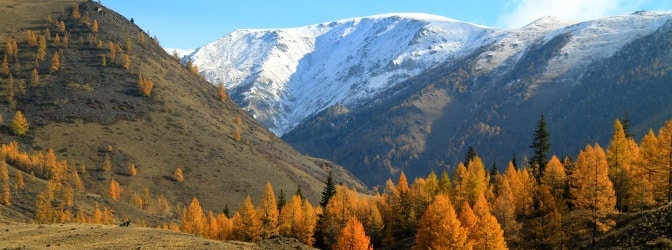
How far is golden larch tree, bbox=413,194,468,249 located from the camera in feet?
241

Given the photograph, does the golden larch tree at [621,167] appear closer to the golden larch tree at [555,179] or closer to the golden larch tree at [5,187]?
the golden larch tree at [555,179]

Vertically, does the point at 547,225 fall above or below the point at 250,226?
above

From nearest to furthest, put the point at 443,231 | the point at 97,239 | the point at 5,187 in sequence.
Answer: the point at 97,239 < the point at 443,231 < the point at 5,187

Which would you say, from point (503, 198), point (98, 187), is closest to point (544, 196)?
point (503, 198)

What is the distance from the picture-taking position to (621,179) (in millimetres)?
84375

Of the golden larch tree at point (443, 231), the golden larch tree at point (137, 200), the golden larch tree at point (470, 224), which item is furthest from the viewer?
the golden larch tree at point (137, 200)

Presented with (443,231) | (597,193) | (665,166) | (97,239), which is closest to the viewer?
(97,239)

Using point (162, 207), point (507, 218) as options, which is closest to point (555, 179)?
point (507, 218)

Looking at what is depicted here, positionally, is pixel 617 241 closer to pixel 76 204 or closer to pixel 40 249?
pixel 40 249

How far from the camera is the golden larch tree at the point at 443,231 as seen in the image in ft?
241

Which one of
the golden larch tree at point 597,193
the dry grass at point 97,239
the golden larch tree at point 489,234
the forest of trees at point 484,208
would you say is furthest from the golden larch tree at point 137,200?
the golden larch tree at point 597,193

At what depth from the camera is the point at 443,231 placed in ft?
244

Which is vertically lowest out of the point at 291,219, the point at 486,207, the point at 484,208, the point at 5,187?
the point at 291,219

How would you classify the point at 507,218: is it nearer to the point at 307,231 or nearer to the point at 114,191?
the point at 307,231
